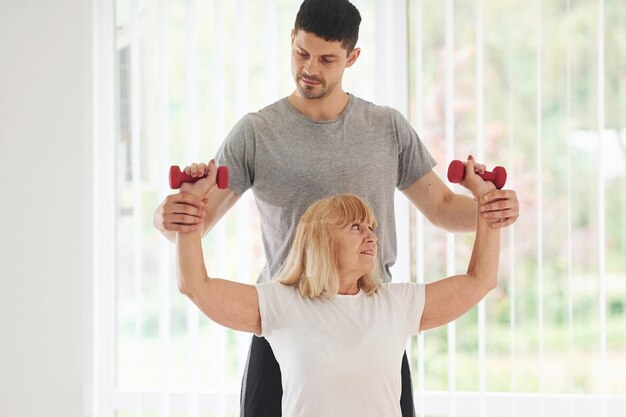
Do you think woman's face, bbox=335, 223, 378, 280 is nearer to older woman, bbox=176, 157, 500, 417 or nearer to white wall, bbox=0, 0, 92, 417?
older woman, bbox=176, 157, 500, 417

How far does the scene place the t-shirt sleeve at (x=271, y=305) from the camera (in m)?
1.95

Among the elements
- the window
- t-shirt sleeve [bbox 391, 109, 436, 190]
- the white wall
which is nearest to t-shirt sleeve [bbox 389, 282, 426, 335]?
t-shirt sleeve [bbox 391, 109, 436, 190]

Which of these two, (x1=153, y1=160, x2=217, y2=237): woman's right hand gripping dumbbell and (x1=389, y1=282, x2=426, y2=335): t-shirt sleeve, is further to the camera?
(x1=389, y1=282, x2=426, y2=335): t-shirt sleeve

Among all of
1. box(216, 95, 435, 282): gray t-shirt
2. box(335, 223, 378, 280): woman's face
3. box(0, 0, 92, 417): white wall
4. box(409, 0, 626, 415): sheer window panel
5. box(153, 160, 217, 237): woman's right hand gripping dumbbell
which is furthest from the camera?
box(0, 0, 92, 417): white wall

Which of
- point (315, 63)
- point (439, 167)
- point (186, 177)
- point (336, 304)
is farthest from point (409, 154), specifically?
point (439, 167)

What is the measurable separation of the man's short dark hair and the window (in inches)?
42.9

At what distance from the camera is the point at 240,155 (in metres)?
2.14

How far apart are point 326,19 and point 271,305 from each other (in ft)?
2.06

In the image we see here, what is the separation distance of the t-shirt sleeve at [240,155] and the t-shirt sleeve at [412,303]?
433mm

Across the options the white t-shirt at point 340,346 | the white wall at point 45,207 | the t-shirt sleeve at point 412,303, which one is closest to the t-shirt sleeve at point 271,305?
the white t-shirt at point 340,346

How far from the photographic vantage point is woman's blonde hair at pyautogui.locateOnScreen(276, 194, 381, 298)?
1.98 metres

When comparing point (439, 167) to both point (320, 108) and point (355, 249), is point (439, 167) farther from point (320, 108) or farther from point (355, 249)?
point (355, 249)

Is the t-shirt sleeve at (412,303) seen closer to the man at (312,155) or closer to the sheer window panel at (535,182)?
the man at (312,155)

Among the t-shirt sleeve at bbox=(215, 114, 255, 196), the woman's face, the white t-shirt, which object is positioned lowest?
the white t-shirt
